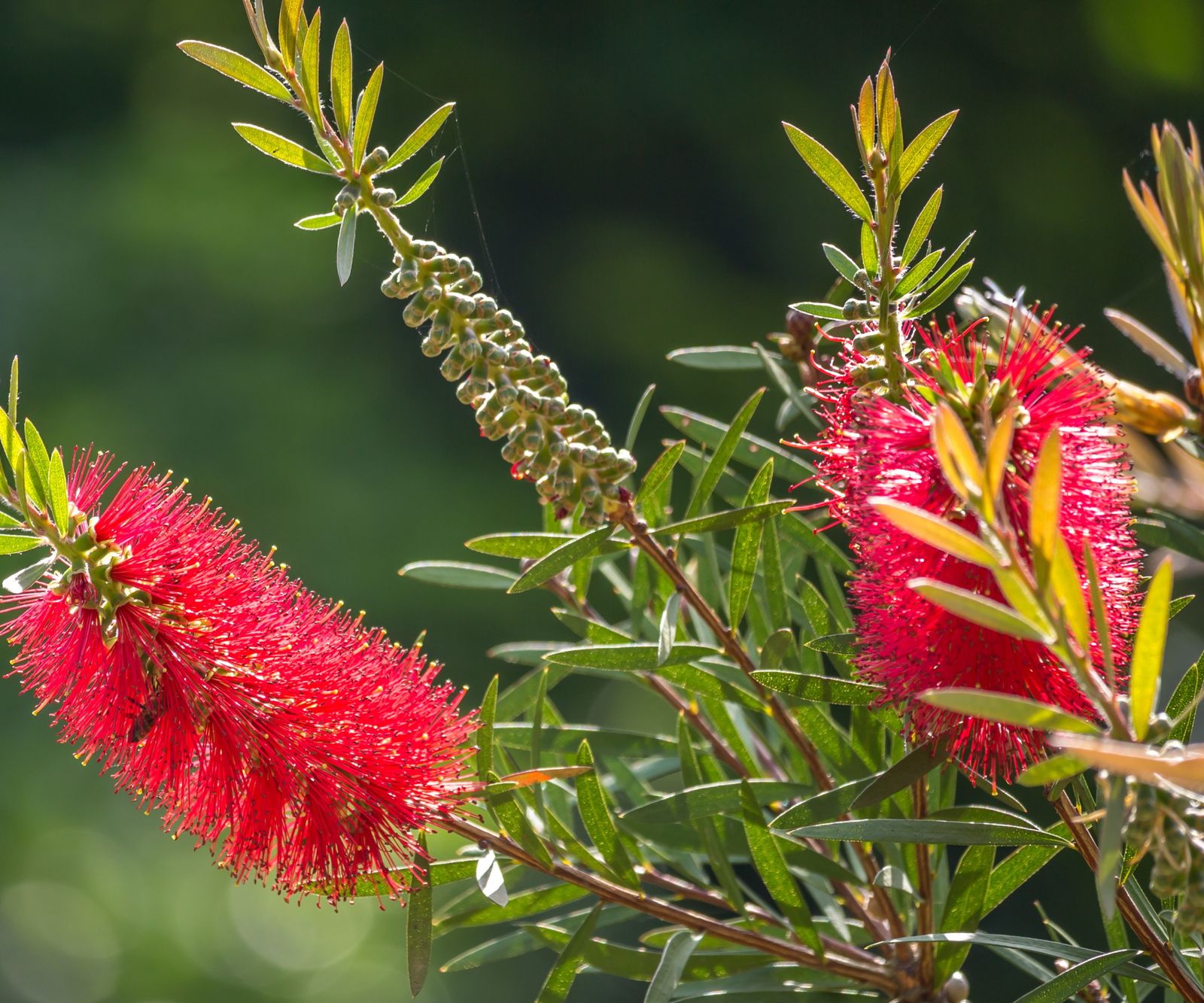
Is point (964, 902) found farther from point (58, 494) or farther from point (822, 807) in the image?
point (58, 494)

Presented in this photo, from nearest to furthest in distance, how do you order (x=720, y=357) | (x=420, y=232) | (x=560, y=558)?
(x=560, y=558) < (x=720, y=357) < (x=420, y=232)

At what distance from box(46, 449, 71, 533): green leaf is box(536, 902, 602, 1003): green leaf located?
0.14 meters

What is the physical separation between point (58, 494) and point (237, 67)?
9 centimetres

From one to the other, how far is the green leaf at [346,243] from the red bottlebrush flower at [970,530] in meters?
0.10

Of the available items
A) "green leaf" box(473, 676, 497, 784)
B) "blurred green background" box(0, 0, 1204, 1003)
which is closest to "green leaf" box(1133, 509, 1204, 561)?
"green leaf" box(473, 676, 497, 784)

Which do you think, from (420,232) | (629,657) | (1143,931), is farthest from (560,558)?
(420,232)

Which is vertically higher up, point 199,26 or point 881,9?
point 199,26

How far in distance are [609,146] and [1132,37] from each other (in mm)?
633

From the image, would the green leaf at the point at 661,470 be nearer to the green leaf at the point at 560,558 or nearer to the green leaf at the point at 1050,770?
the green leaf at the point at 560,558

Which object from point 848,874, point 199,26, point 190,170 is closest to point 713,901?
point 848,874

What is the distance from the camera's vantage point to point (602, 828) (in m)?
0.28

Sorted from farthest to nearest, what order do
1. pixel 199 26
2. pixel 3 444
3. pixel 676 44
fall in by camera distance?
pixel 199 26
pixel 676 44
pixel 3 444

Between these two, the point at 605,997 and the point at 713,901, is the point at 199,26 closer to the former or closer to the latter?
the point at 605,997

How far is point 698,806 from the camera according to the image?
27 cm
